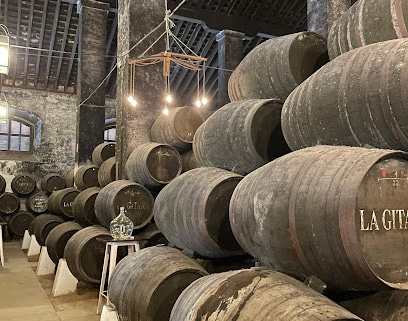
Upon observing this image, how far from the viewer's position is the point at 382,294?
2123 mm

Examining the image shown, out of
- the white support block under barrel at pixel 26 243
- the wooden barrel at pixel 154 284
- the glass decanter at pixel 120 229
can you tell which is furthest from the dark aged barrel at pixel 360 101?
the white support block under barrel at pixel 26 243

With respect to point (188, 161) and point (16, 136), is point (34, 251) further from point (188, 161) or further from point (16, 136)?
point (16, 136)

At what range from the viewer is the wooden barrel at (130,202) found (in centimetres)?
557

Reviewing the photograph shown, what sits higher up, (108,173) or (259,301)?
(108,173)

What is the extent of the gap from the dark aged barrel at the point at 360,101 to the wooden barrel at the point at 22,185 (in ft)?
38.0

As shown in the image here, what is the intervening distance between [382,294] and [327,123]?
39.7 inches

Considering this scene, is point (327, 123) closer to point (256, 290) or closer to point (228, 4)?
point (256, 290)

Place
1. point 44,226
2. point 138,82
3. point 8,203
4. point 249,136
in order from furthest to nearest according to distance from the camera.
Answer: point 8,203 < point 44,226 < point 138,82 < point 249,136

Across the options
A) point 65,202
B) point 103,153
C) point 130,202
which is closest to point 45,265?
point 65,202

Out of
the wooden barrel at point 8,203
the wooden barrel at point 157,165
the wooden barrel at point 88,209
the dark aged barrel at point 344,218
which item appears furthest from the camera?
the wooden barrel at point 8,203

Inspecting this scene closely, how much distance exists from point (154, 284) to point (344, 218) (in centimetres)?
170

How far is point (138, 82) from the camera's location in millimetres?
7293

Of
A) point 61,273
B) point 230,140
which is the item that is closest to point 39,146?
point 61,273

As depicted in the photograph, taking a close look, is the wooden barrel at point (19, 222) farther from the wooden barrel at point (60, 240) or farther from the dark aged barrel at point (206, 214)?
the dark aged barrel at point (206, 214)
